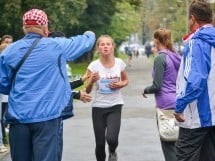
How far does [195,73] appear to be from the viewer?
5.96 meters

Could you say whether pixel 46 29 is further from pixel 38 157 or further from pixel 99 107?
pixel 99 107

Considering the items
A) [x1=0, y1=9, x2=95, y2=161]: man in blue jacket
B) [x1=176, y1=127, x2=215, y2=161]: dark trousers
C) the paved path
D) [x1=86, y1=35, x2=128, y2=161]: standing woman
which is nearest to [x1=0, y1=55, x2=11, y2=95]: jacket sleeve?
[x1=0, y1=9, x2=95, y2=161]: man in blue jacket

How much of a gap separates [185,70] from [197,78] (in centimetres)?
21

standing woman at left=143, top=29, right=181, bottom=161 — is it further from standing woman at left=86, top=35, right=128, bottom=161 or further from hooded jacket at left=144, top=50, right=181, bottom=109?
standing woman at left=86, top=35, right=128, bottom=161

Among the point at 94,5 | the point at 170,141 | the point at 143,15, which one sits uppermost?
the point at 170,141

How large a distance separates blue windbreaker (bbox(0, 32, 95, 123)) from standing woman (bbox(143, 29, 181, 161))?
222 cm

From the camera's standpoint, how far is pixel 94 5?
46125 millimetres

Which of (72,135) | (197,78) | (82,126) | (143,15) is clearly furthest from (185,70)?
(143,15)

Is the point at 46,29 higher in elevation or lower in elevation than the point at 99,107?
higher

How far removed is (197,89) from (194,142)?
2.01 ft

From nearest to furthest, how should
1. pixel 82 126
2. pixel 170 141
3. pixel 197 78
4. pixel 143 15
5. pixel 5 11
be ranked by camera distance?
pixel 197 78
pixel 170 141
pixel 82 126
pixel 5 11
pixel 143 15

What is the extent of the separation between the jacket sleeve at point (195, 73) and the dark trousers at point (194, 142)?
13.1 inches

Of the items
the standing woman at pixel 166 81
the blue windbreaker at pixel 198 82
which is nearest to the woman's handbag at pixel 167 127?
the standing woman at pixel 166 81

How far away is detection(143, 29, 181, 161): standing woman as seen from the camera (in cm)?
762
